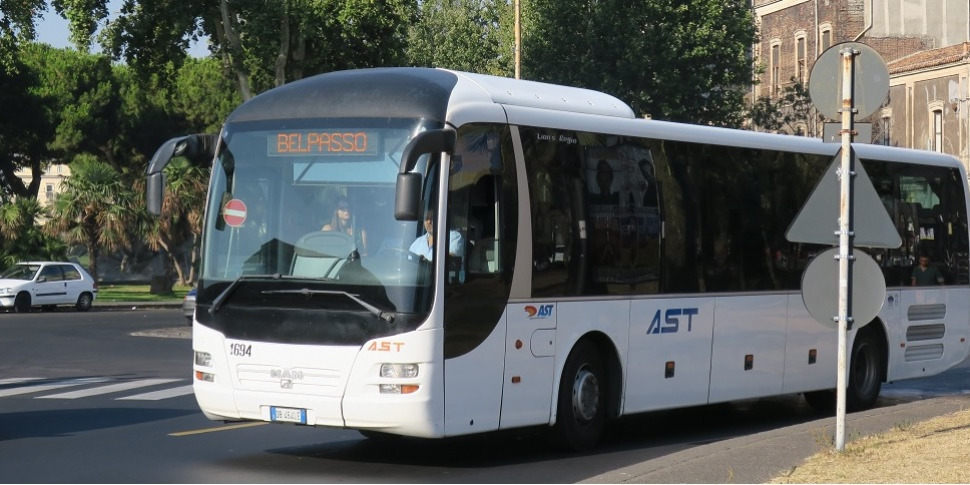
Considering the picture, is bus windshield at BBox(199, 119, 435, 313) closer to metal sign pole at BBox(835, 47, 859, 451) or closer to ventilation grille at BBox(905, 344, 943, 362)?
metal sign pole at BBox(835, 47, 859, 451)

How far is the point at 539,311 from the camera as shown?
1162 centimetres

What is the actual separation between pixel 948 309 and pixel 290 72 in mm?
22637

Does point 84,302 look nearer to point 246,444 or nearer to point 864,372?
point 864,372

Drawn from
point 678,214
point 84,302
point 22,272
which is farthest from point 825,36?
point 678,214

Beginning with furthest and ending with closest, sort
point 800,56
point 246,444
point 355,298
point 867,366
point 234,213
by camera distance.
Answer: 1. point 800,56
2. point 867,366
3. point 246,444
4. point 234,213
5. point 355,298

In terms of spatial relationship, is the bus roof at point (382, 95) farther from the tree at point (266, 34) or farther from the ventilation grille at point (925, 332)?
the tree at point (266, 34)

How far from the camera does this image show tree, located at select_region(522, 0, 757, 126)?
162ft

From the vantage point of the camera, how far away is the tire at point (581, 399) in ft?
39.1

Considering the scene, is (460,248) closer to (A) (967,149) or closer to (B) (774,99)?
(A) (967,149)

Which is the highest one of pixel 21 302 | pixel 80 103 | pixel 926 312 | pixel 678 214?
pixel 80 103

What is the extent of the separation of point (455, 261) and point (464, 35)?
68536 mm

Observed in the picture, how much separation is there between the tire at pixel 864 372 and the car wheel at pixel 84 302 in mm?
33451

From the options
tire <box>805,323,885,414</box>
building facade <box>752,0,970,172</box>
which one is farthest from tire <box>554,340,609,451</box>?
building facade <box>752,0,970,172</box>

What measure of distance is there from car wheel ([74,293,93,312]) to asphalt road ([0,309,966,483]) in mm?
25673
